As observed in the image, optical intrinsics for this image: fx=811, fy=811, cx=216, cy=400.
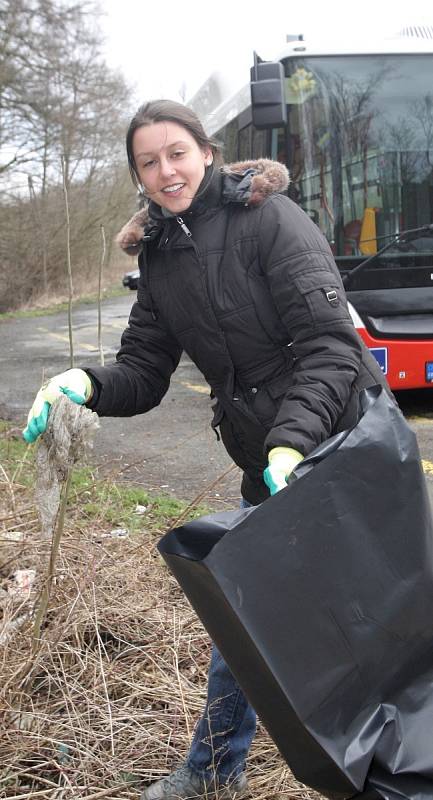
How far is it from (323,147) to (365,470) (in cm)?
515

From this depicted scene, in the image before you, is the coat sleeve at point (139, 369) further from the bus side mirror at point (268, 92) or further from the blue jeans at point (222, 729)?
the bus side mirror at point (268, 92)

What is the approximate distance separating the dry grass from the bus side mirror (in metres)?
3.92

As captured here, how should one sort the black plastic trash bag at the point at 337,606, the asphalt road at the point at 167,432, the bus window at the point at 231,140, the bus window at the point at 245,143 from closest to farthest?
1. the black plastic trash bag at the point at 337,606
2. the asphalt road at the point at 167,432
3. the bus window at the point at 245,143
4. the bus window at the point at 231,140

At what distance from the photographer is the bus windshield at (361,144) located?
6156 mm

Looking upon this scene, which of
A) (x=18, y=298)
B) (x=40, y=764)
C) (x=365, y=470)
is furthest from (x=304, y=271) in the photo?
(x=18, y=298)

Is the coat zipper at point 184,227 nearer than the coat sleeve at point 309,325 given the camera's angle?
No

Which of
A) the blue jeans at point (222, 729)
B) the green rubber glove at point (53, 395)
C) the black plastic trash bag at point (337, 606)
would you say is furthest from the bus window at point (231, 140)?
the black plastic trash bag at point (337, 606)

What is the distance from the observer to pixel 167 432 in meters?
6.52

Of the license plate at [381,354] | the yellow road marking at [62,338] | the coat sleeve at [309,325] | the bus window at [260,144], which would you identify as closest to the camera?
the coat sleeve at [309,325]

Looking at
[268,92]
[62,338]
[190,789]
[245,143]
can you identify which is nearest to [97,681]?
[190,789]

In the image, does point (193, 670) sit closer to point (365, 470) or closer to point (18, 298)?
point (365, 470)

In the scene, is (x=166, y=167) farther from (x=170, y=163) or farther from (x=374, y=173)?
(x=374, y=173)

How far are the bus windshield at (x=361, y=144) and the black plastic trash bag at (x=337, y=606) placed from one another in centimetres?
489

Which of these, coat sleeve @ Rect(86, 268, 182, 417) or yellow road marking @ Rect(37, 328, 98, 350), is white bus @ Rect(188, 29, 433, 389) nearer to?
coat sleeve @ Rect(86, 268, 182, 417)
